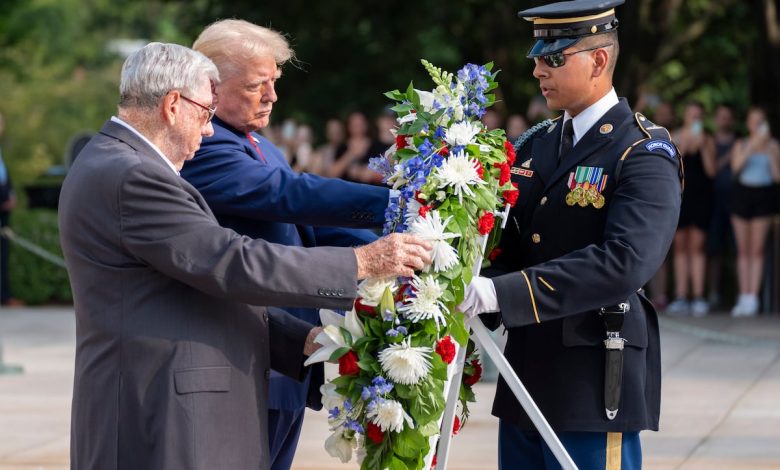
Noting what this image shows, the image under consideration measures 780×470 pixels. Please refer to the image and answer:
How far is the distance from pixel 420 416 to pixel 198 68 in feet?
3.87

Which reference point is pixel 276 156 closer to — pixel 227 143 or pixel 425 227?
pixel 227 143

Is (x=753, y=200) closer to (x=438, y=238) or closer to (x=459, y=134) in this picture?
(x=459, y=134)

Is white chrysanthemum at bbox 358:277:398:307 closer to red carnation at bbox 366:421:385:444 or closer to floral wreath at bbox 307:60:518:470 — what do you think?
floral wreath at bbox 307:60:518:470

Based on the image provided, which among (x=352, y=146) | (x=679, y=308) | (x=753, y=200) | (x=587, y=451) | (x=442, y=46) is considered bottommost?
(x=679, y=308)

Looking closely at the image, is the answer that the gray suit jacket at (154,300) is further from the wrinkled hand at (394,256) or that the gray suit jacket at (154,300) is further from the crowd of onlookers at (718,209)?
the crowd of onlookers at (718,209)

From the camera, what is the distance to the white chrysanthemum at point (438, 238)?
3762mm

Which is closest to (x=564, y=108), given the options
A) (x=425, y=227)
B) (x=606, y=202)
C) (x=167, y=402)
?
(x=606, y=202)

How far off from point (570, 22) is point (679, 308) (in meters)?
9.59

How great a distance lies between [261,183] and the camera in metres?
4.28

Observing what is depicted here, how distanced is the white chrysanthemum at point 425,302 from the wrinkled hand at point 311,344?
1.28ft

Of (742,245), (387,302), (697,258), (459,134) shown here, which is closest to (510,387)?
(387,302)

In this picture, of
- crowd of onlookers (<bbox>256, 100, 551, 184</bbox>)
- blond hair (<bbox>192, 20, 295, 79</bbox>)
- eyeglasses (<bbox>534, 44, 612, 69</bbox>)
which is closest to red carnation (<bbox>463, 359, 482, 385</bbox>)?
eyeglasses (<bbox>534, 44, 612, 69</bbox>)

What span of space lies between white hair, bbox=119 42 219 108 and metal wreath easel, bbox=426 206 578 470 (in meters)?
0.98

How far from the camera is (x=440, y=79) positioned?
3.93 metres
